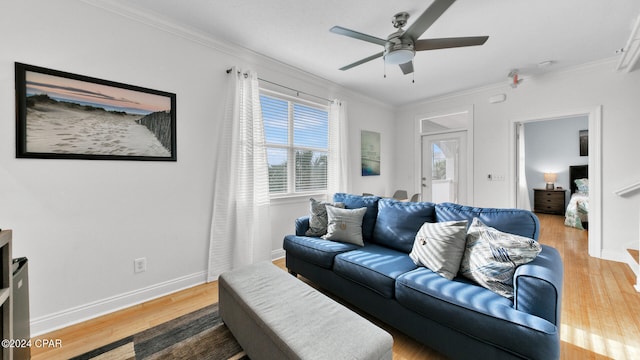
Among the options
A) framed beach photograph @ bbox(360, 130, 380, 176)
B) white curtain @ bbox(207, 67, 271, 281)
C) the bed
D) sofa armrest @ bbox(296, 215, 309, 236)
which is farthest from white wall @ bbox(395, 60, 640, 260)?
white curtain @ bbox(207, 67, 271, 281)

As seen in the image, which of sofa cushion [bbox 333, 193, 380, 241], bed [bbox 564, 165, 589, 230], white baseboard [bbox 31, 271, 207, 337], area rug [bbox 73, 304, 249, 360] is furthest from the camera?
bed [bbox 564, 165, 589, 230]

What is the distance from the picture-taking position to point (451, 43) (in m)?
2.00

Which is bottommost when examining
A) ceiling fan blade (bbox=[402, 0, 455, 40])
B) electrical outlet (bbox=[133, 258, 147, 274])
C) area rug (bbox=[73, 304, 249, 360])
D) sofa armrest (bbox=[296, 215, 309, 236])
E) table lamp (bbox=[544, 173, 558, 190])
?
area rug (bbox=[73, 304, 249, 360])

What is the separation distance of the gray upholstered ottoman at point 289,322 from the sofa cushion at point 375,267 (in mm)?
466

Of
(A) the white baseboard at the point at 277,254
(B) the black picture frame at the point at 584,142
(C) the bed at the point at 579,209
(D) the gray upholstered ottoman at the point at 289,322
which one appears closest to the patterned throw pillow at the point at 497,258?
(D) the gray upholstered ottoman at the point at 289,322

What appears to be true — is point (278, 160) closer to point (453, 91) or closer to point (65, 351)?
point (65, 351)

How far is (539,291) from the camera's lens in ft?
4.08

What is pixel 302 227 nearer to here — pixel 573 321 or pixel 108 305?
pixel 108 305

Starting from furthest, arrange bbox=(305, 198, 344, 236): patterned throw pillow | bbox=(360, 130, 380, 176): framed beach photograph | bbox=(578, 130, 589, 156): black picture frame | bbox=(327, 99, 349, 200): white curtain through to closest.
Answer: bbox=(578, 130, 589, 156): black picture frame → bbox=(360, 130, 380, 176): framed beach photograph → bbox=(327, 99, 349, 200): white curtain → bbox=(305, 198, 344, 236): patterned throw pillow

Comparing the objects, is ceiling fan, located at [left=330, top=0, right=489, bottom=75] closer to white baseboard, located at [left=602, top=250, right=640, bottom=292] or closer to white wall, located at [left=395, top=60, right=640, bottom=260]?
white wall, located at [left=395, top=60, right=640, bottom=260]

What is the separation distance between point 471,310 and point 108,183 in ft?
9.12

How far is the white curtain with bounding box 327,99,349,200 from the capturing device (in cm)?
392

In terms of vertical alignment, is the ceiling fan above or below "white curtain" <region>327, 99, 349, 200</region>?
above

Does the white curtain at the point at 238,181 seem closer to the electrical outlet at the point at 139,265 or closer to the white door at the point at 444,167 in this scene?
the electrical outlet at the point at 139,265
